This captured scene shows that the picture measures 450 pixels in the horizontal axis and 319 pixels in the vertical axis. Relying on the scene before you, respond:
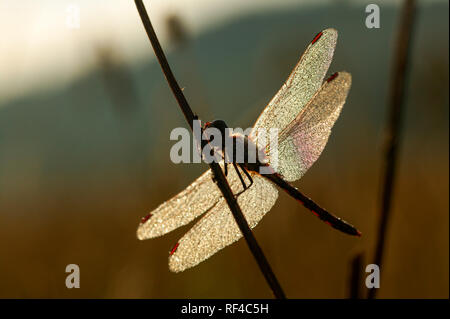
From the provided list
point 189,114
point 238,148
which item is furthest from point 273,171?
point 189,114

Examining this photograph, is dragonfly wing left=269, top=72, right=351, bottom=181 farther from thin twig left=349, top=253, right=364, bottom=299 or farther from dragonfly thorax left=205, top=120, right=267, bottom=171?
thin twig left=349, top=253, right=364, bottom=299

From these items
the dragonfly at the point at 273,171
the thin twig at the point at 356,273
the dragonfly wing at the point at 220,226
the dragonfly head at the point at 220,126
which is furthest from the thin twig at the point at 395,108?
the dragonfly head at the point at 220,126

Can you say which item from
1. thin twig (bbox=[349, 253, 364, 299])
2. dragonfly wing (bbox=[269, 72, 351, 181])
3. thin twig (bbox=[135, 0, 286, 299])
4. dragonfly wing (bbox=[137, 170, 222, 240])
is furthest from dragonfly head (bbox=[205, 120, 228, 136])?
thin twig (bbox=[349, 253, 364, 299])

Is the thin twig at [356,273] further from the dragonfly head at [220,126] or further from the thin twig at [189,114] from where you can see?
the dragonfly head at [220,126]

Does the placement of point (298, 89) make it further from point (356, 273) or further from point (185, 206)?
point (356, 273)

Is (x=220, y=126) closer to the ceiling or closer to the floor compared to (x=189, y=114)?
closer to the ceiling

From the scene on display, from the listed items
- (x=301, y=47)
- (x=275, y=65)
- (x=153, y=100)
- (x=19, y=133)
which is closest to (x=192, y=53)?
(x=153, y=100)
